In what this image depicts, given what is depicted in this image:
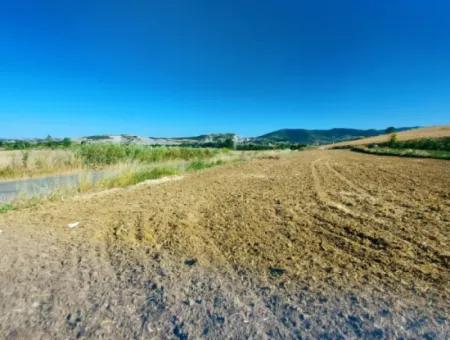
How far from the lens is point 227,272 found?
413 cm

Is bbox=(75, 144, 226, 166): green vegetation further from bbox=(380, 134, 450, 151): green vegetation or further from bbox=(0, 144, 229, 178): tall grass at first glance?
bbox=(380, 134, 450, 151): green vegetation

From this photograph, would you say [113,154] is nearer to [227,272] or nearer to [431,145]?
[227,272]

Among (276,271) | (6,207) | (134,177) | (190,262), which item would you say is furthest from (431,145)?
(6,207)

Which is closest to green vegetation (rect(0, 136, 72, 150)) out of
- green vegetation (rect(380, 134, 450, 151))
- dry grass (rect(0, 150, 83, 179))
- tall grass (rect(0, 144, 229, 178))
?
tall grass (rect(0, 144, 229, 178))

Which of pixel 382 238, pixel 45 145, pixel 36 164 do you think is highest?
pixel 45 145

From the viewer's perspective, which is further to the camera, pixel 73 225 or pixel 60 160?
pixel 60 160

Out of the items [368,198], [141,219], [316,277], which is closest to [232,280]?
[316,277]

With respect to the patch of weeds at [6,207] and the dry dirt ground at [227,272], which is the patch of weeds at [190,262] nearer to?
the dry dirt ground at [227,272]

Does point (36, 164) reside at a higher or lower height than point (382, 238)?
higher

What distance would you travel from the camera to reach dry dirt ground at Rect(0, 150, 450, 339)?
9.76 ft

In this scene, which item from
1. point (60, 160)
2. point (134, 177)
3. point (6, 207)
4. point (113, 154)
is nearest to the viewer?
point (6, 207)

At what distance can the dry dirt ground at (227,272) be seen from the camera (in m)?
2.97

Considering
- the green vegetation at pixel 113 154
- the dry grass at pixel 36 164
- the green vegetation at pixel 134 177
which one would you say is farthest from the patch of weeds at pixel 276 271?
the dry grass at pixel 36 164

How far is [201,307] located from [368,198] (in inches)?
279
